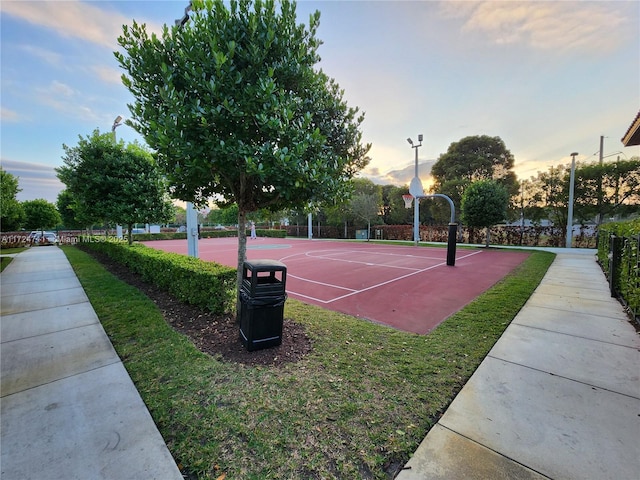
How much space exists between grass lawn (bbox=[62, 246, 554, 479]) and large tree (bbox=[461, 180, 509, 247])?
515 inches

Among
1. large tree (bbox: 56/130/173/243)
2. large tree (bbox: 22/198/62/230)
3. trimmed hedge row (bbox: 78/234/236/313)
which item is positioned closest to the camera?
trimmed hedge row (bbox: 78/234/236/313)

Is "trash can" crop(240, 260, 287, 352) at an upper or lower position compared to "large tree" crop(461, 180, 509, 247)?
lower

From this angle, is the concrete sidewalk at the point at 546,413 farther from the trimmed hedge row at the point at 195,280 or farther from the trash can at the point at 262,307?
the trimmed hedge row at the point at 195,280

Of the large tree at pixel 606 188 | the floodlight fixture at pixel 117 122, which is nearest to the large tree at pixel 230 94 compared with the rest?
the floodlight fixture at pixel 117 122

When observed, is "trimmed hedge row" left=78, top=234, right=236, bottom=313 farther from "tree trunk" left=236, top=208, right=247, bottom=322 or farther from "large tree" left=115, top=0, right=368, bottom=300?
"large tree" left=115, top=0, right=368, bottom=300

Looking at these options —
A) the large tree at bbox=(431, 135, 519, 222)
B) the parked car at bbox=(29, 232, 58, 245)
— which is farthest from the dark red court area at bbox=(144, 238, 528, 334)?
the parked car at bbox=(29, 232, 58, 245)

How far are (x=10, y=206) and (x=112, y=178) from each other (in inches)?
644

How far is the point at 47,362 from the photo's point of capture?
3348mm

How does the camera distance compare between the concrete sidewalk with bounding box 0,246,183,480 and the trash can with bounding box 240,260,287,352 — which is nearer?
the concrete sidewalk with bounding box 0,246,183,480

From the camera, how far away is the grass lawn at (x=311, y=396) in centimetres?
192

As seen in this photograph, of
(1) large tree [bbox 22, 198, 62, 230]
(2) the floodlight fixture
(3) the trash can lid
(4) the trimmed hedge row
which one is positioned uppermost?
(2) the floodlight fixture

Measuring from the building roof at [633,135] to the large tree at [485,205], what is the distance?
771 centimetres

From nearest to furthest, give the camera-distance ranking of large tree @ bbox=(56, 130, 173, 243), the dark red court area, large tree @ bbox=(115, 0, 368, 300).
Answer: large tree @ bbox=(115, 0, 368, 300) → the dark red court area → large tree @ bbox=(56, 130, 173, 243)

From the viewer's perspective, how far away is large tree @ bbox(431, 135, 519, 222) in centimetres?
2438
